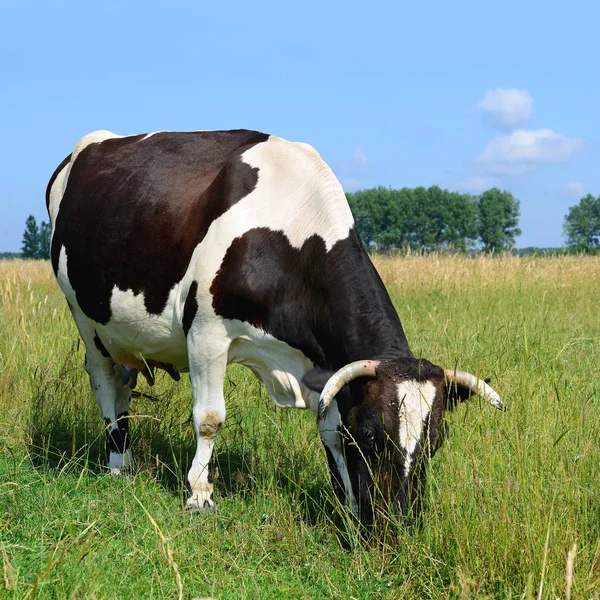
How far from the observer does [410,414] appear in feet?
11.9

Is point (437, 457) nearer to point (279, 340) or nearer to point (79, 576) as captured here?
point (279, 340)

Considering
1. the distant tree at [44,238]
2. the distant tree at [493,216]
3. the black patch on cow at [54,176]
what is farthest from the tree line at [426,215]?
the black patch on cow at [54,176]

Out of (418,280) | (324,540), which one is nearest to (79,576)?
(324,540)

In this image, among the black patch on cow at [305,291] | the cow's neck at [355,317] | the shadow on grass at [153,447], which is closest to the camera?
the cow's neck at [355,317]

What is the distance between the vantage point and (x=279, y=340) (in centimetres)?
454

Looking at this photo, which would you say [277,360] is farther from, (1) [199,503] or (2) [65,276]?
(2) [65,276]

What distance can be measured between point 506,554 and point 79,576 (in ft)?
6.41

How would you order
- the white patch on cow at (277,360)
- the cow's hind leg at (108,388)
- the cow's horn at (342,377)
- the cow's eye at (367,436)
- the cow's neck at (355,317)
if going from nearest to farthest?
1. the cow's horn at (342,377)
2. the cow's eye at (367,436)
3. the cow's neck at (355,317)
4. the white patch on cow at (277,360)
5. the cow's hind leg at (108,388)

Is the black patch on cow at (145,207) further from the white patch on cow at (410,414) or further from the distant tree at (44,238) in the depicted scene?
the distant tree at (44,238)

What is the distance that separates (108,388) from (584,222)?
129248 mm

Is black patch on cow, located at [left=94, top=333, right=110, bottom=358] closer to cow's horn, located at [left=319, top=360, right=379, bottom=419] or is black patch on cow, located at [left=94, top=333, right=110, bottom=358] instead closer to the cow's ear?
the cow's ear

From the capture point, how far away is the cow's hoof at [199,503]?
4707mm

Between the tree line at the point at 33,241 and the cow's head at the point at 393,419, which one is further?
the tree line at the point at 33,241

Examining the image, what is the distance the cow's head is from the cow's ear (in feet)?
1.26
